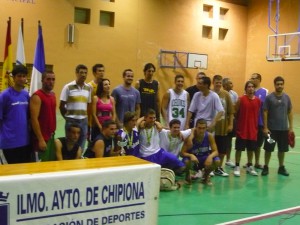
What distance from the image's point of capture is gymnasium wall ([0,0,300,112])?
15.7 metres

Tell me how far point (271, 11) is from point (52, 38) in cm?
1059

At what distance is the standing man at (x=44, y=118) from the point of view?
449 centimetres

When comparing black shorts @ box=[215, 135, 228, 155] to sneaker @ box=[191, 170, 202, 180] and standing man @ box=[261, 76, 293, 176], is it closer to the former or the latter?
sneaker @ box=[191, 170, 202, 180]

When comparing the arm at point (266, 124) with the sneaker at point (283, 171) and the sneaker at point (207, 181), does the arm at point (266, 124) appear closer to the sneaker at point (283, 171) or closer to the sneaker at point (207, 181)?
the sneaker at point (283, 171)

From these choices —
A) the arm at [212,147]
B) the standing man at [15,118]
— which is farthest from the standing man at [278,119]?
the standing man at [15,118]

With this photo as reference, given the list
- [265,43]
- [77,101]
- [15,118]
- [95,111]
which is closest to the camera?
[15,118]

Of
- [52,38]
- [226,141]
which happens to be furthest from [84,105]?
[52,38]

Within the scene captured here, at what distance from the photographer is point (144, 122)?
5918 millimetres

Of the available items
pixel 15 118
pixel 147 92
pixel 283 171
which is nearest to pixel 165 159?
pixel 147 92

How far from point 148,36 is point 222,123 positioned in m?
12.3

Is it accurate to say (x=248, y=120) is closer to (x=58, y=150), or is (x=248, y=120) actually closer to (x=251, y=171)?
(x=251, y=171)

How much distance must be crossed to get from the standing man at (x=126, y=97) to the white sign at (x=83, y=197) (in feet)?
11.8

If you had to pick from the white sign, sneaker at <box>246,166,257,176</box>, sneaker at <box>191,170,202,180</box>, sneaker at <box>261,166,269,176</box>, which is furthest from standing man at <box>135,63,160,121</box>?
the white sign

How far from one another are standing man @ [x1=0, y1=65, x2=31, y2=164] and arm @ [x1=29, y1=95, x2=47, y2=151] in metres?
Result: 0.06
